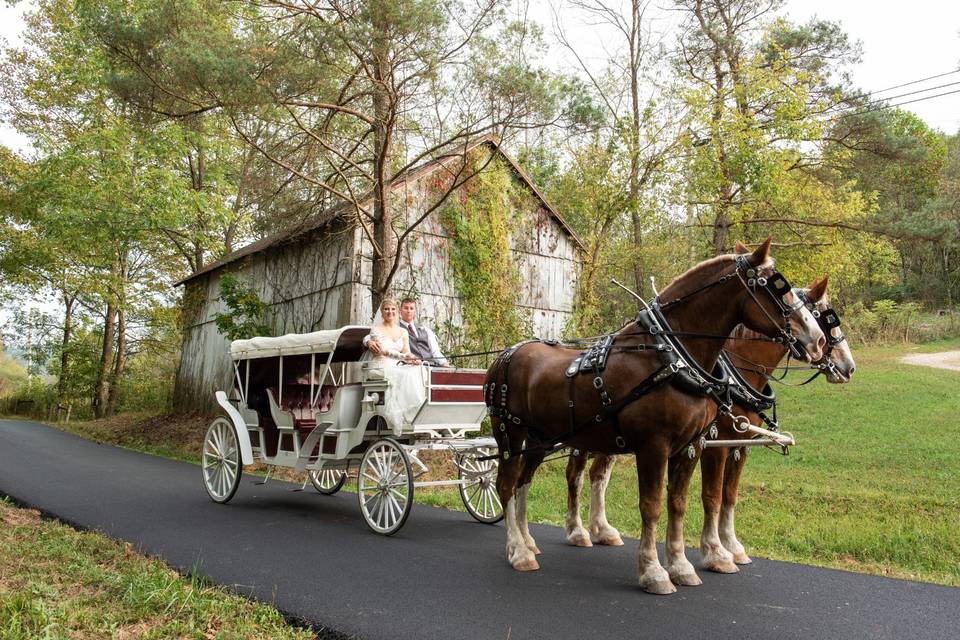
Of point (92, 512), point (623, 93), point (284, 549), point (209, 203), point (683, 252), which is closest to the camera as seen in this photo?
point (284, 549)

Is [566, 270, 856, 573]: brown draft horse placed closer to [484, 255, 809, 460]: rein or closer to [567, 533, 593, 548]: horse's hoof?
[567, 533, 593, 548]: horse's hoof

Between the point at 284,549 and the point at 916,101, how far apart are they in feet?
55.0

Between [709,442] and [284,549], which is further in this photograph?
[284,549]

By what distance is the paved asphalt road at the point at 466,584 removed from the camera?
3.92 metres

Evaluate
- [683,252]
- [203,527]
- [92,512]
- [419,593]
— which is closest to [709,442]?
[419,593]

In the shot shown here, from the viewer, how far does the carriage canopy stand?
735cm

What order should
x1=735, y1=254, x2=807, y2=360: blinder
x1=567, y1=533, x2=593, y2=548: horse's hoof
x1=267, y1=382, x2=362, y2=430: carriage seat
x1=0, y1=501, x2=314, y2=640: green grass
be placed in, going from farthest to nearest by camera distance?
x1=267, y1=382, x2=362, y2=430: carriage seat
x1=567, y1=533, x2=593, y2=548: horse's hoof
x1=735, y1=254, x2=807, y2=360: blinder
x1=0, y1=501, x2=314, y2=640: green grass

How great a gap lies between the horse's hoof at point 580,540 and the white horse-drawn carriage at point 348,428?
1042mm

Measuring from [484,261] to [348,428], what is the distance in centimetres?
792

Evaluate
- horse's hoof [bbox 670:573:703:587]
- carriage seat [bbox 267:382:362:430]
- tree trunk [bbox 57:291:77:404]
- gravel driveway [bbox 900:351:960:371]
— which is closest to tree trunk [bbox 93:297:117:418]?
tree trunk [bbox 57:291:77:404]

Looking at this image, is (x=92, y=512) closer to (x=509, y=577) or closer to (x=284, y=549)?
(x=284, y=549)

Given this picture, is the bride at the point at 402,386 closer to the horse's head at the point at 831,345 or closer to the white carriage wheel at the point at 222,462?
the white carriage wheel at the point at 222,462

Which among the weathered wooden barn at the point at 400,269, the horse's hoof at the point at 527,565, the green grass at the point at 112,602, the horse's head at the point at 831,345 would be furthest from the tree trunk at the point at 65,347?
the horse's head at the point at 831,345

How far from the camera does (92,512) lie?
698cm
